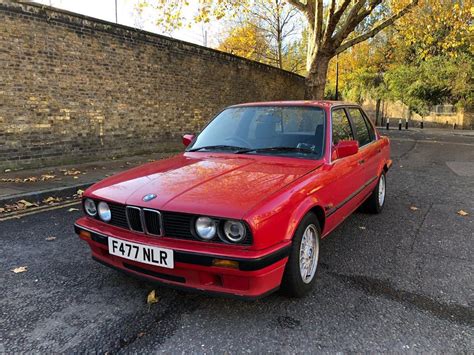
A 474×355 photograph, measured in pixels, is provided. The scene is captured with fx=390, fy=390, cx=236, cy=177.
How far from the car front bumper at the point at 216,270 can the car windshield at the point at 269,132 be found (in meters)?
1.28

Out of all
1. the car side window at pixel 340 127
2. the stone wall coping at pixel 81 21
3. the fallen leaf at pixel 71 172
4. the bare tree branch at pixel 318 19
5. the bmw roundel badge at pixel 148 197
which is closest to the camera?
the bmw roundel badge at pixel 148 197

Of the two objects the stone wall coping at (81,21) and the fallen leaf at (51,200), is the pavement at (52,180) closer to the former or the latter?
the fallen leaf at (51,200)

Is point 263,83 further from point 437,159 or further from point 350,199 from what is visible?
point 350,199

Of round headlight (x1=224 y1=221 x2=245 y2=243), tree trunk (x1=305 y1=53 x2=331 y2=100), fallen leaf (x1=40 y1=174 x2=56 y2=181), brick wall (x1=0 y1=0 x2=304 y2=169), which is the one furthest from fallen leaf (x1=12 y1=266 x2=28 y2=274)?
tree trunk (x1=305 y1=53 x2=331 y2=100)

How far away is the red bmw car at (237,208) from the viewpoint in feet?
8.09

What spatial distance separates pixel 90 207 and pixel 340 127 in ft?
8.36

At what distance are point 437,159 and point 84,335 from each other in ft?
37.2

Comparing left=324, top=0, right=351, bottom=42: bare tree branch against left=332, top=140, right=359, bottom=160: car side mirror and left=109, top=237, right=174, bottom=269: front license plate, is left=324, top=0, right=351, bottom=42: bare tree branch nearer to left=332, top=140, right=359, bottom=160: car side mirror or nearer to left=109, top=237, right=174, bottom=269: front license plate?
left=332, top=140, right=359, bottom=160: car side mirror

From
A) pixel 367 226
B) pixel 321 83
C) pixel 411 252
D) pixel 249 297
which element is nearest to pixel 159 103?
pixel 321 83

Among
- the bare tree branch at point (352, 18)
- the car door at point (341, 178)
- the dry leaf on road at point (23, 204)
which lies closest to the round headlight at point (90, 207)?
the car door at point (341, 178)

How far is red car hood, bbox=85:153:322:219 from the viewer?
2.53 m

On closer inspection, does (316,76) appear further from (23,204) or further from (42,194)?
(23,204)

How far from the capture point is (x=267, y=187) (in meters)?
2.74

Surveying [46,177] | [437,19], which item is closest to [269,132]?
[46,177]
